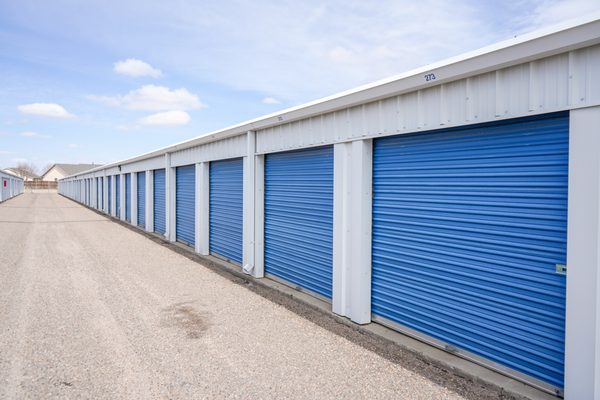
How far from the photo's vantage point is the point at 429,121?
4895 millimetres

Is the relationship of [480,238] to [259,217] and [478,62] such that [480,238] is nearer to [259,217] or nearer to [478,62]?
[478,62]

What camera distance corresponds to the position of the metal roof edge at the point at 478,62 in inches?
133

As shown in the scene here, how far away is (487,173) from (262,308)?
391 centimetres

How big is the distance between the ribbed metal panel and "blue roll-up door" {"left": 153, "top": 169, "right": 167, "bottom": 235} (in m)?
1.94

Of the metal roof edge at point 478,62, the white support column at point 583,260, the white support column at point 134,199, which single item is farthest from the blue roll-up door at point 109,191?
the white support column at point 583,260

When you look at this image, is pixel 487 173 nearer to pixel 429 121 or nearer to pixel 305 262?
pixel 429 121

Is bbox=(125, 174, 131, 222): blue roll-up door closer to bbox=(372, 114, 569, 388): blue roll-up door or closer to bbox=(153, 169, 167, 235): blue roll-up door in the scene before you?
bbox=(153, 169, 167, 235): blue roll-up door

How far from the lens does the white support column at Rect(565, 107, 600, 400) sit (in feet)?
11.1

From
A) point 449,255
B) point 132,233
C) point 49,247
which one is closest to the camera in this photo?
point 449,255

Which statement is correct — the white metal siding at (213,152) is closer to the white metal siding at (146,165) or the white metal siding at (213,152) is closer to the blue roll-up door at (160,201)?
the white metal siding at (146,165)

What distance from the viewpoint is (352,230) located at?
238 inches

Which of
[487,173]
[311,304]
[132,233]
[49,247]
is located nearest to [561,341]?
[487,173]

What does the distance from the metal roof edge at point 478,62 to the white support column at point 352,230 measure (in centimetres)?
68

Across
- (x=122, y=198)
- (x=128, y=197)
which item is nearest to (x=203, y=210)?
(x=128, y=197)
